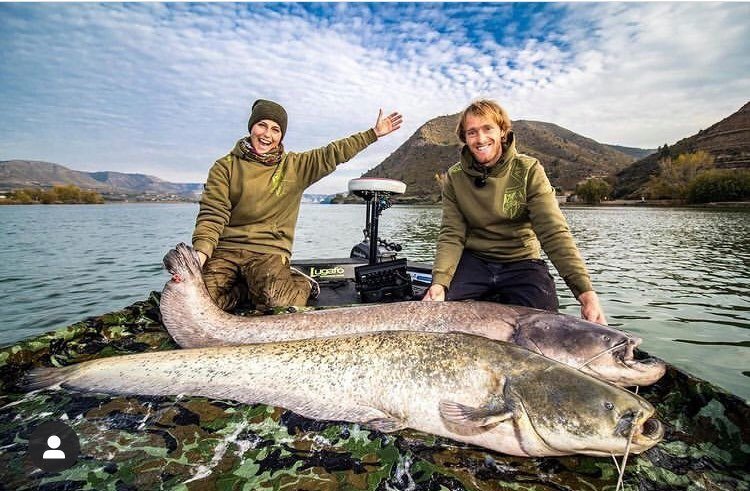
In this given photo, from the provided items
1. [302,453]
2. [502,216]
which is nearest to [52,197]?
[502,216]

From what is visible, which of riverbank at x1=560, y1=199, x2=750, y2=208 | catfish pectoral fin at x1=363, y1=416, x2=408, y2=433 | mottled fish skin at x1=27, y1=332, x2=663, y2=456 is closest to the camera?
mottled fish skin at x1=27, y1=332, x2=663, y2=456

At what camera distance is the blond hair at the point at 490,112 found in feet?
13.4

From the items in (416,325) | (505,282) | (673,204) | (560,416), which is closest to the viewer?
(560,416)

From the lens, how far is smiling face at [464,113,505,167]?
13.4ft

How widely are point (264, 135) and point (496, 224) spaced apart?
3.42m

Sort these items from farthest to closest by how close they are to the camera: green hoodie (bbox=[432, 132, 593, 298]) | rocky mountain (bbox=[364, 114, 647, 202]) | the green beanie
Answer: rocky mountain (bbox=[364, 114, 647, 202]), the green beanie, green hoodie (bbox=[432, 132, 593, 298])

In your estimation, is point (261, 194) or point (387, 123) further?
point (387, 123)

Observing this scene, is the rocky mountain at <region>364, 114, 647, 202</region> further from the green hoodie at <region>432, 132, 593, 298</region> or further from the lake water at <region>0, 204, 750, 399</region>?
the green hoodie at <region>432, 132, 593, 298</region>

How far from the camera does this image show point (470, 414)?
2.02 meters

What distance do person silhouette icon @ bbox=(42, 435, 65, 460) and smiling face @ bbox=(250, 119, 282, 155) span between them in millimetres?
3956

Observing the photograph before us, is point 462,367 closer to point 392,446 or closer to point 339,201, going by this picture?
point 392,446

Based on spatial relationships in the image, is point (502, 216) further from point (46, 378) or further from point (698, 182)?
point (698, 182)

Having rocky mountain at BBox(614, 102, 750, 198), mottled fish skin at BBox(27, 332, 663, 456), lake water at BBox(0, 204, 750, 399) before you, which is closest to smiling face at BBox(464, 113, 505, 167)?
mottled fish skin at BBox(27, 332, 663, 456)

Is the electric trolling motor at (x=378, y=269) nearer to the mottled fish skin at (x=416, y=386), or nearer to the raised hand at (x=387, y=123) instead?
the raised hand at (x=387, y=123)
